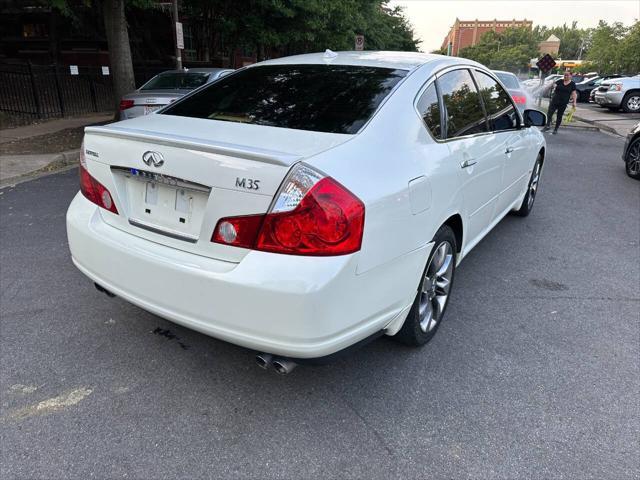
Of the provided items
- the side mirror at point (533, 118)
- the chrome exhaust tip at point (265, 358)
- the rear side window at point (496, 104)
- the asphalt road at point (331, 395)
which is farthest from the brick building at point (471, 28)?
the chrome exhaust tip at point (265, 358)

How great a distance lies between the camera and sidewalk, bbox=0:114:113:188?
23.9 ft

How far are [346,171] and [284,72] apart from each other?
4.78ft

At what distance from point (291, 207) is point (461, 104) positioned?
1.92m

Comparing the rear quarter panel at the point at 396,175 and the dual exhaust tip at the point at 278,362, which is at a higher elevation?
the rear quarter panel at the point at 396,175

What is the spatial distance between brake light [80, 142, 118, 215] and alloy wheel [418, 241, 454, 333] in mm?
1735

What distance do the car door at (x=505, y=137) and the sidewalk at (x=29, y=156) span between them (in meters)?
6.18

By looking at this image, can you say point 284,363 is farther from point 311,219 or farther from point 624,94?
point 624,94

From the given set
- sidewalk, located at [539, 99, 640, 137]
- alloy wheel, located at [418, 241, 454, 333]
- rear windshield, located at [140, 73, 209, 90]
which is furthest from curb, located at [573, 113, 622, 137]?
alloy wheel, located at [418, 241, 454, 333]

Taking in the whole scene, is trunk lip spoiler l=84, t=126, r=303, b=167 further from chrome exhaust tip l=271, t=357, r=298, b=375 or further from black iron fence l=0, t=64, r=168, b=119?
black iron fence l=0, t=64, r=168, b=119

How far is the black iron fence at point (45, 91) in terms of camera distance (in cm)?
1322

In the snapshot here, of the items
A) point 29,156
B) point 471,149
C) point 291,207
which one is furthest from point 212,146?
point 29,156

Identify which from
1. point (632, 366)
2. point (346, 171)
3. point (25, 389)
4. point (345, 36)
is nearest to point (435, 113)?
point (346, 171)

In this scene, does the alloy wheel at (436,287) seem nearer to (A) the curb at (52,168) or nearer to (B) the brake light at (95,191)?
(B) the brake light at (95,191)

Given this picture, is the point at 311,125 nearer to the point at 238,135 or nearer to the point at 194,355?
the point at 238,135
